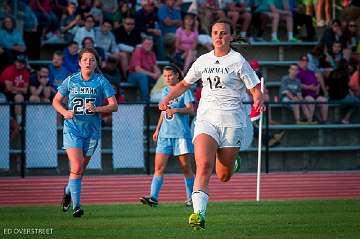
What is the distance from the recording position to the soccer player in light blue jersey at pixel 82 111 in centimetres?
1541

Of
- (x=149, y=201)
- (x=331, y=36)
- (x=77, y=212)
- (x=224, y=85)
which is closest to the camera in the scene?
(x=224, y=85)

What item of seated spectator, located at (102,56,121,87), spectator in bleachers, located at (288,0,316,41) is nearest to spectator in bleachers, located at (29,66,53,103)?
seated spectator, located at (102,56,121,87)

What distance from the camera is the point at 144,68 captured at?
26.5m

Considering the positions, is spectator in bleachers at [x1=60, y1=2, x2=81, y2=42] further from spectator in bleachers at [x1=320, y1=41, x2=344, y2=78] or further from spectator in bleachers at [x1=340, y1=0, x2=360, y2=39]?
spectator in bleachers at [x1=340, y1=0, x2=360, y2=39]

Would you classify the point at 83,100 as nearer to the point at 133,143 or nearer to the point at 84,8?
the point at 133,143

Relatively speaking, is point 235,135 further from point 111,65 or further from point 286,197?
point 111,65

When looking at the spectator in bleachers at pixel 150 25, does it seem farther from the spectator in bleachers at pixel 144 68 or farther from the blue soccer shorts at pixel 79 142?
the blue soccer shorts at pixel 79 142

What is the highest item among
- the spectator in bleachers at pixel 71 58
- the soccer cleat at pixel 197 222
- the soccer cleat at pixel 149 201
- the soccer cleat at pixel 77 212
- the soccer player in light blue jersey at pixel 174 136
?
the spectator in bleachers at pixel 71 58

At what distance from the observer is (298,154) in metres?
26.3

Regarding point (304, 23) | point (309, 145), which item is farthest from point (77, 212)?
point (304, 23)

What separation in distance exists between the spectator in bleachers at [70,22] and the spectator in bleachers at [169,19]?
207 centimetres

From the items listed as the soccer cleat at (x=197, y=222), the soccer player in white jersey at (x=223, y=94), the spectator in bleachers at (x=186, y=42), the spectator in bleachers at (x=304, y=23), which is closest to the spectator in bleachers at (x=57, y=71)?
the spectator in bleachers at (x=186, y=42)

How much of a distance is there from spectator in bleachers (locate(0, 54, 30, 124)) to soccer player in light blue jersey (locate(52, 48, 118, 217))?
30.2ft

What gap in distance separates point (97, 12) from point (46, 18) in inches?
47.5
